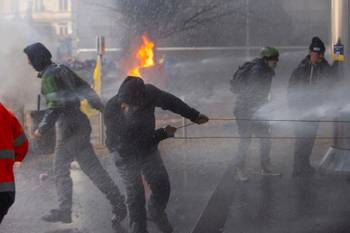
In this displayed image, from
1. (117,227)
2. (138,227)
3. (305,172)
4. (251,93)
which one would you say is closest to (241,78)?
(251,93)

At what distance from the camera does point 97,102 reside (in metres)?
5.54

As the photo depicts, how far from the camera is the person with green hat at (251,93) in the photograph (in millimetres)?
6699

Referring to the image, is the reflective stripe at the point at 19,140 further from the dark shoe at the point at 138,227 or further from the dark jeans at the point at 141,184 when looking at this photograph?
the dark shoe at the point at 138,227

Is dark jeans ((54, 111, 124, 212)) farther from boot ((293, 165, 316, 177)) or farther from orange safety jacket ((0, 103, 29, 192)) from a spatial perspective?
boot ((293, 165, 316, 177))

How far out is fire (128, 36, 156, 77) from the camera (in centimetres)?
1259

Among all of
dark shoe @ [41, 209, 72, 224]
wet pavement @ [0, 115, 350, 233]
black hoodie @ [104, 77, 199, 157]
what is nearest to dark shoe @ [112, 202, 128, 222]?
wet pavement @ [0, 115, 350, 233]

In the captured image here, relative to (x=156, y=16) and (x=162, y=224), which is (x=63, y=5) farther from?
(x=162, y=224)

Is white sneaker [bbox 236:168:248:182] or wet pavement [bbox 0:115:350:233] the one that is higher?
white sneaker [bbox 236:168:248:182]

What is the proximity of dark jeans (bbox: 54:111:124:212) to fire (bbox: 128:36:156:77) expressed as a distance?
715 centimetres

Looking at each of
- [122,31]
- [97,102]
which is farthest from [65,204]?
[122,31]

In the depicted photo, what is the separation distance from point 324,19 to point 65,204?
1363cm

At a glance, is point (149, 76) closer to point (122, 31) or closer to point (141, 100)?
point (122, 31)

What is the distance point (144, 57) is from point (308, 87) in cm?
645

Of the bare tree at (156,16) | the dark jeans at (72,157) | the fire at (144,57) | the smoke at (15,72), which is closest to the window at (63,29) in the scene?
the bare tree at (156,16)
